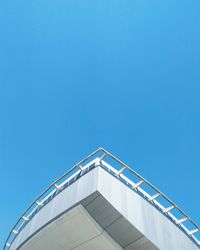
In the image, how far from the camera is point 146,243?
12.7 m

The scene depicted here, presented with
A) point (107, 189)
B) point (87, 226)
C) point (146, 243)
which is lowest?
point (146, 243)

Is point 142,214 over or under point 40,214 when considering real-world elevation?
under

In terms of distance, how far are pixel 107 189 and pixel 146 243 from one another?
3.00 m

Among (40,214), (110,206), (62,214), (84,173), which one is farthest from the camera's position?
(40,214)

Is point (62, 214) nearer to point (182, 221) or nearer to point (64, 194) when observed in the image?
point (64, 194)

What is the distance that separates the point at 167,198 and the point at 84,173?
189 inches

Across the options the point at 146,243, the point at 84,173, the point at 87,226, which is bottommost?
the point at 146,243

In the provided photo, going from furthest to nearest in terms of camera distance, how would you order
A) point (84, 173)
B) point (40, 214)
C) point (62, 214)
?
point (40, 214), point (84, 173), point (62, 214)

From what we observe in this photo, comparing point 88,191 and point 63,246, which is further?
point 63,246

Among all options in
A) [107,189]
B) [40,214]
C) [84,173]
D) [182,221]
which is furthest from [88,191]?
[182,221]

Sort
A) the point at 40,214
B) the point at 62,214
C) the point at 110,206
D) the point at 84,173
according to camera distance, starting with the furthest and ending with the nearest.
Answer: the point at 40,214
the point at 84,173
the point at 62,214
the point at 110,206

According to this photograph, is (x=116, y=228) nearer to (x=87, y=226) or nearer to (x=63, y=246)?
(x=87, y=226)

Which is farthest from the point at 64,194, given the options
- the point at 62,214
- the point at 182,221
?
the point at 182,221

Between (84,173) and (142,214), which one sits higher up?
(84,173)
